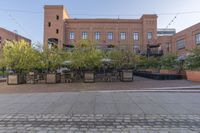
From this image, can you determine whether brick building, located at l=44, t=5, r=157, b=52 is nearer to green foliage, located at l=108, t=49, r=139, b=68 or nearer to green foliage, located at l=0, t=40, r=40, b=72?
green foliage, located at l=108, t=49, r=139, b=68

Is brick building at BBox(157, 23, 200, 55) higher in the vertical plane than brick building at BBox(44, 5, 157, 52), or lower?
lower

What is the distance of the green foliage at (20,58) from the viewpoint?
51.9 feet

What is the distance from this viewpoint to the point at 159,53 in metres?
42.5

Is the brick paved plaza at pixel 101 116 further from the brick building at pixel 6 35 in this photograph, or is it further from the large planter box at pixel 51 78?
the brick building at pixel 6 35

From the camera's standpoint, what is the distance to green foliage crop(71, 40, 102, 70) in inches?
639

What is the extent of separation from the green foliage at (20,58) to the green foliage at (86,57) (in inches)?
135

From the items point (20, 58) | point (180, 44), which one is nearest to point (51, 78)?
point (20, 58)

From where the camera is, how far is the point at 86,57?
53.3ft

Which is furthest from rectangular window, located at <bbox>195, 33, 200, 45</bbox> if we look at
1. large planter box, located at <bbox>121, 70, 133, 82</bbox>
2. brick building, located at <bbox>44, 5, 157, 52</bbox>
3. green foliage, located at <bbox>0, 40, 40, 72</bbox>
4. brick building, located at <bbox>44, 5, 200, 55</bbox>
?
green foliage, located at <bbox>0, 40, 40, 72</bbox>

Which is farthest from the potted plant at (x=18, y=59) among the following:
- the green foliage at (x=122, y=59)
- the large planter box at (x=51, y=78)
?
the green foliage at (x=122, y=59)

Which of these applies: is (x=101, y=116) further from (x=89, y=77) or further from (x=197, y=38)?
(x=197, y=38)

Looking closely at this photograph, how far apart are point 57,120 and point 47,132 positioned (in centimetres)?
93

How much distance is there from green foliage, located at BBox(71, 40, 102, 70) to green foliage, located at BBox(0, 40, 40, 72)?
11.3 ft

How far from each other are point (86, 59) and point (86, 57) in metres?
0.18
